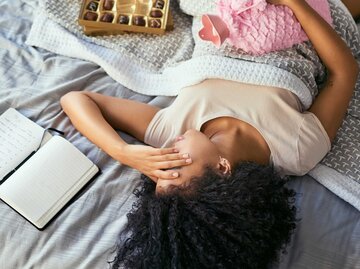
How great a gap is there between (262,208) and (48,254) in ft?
1.51

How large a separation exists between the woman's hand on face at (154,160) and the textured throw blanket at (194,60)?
0.76ft

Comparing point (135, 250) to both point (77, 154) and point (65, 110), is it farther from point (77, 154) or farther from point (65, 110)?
point (65, 110)

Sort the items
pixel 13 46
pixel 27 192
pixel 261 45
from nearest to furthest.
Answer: pixel 27 192 < pixel 261 45 < pixel 13 46

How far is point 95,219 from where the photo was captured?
103 centimetres

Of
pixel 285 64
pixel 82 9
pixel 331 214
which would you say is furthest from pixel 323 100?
pixel 82 9

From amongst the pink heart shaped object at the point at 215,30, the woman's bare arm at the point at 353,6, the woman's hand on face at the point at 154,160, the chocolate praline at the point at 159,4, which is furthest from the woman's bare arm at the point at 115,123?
the woman's bare arm at the point at 353,6

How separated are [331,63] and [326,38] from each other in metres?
0.06

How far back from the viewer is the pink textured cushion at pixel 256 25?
1.12m

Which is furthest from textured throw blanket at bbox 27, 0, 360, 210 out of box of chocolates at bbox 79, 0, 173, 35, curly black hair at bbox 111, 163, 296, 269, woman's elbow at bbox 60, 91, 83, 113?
curly black hair at bbox 111, 163, 296, 269

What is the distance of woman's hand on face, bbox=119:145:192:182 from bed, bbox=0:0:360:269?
46mm

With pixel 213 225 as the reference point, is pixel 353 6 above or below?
above

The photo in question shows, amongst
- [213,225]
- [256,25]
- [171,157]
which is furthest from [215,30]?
[213,225]

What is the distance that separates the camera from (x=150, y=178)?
1.04 m

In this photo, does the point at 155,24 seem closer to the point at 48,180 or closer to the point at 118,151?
the point at 118,151
